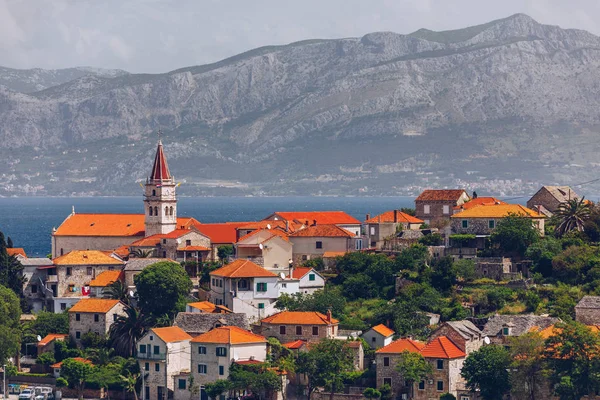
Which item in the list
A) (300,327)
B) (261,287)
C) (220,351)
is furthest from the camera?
(261,287)

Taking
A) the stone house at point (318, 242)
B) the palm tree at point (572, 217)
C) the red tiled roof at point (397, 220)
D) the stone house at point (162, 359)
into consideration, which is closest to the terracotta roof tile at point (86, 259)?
the stone house at point (318, 242)

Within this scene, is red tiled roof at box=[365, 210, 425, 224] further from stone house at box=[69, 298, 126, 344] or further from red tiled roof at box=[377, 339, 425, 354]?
red tiled roof at box=[377, 339, 425, 354]

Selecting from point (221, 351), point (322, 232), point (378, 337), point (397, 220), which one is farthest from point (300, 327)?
point (397, 220)

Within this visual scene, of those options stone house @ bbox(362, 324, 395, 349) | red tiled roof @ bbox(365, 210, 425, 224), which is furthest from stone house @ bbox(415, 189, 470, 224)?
stone house @ bbox(362, 324, 395, 349)

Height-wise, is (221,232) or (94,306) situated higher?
(221,232)

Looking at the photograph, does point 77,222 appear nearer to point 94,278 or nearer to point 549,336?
point 94,278

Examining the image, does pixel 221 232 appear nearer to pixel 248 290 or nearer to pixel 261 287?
pixel 261 287
